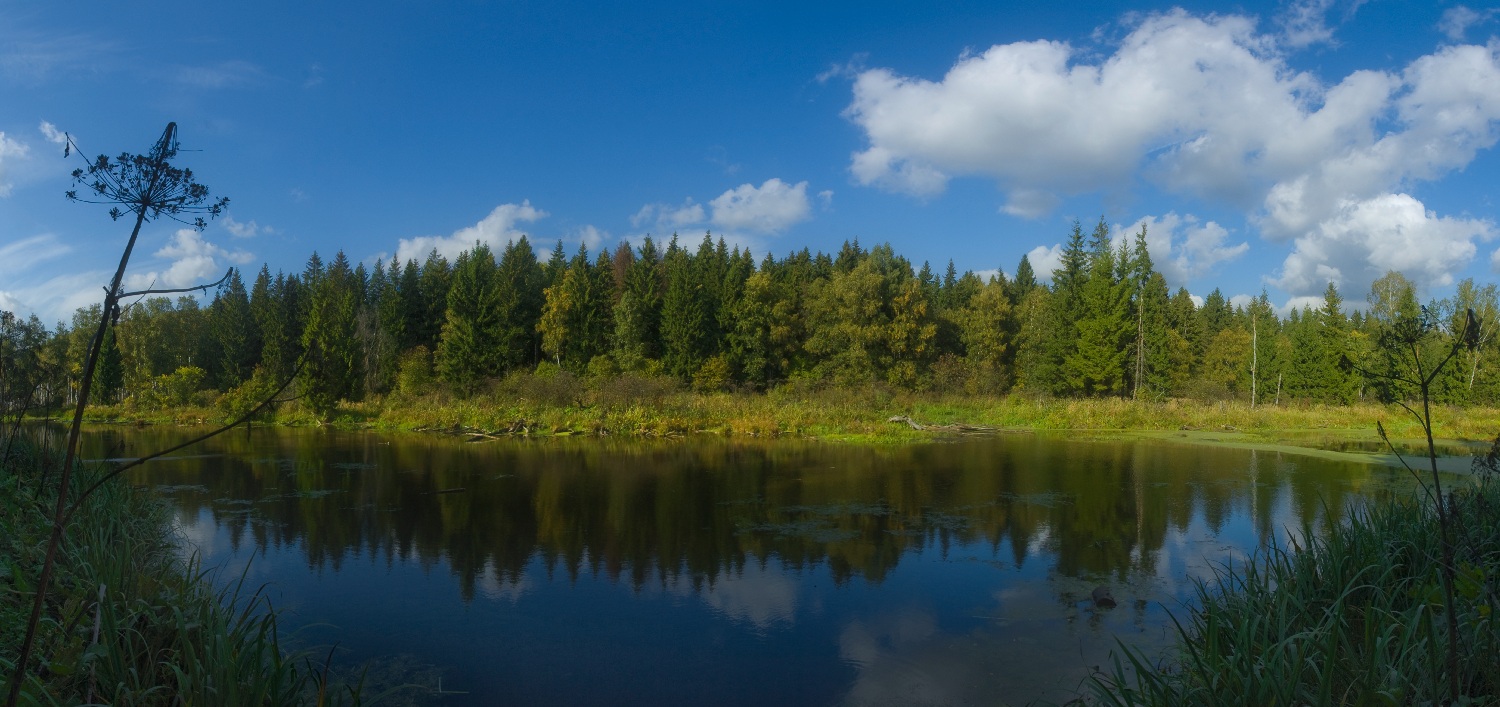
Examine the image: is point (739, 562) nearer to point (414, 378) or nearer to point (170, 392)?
point (414, 378)

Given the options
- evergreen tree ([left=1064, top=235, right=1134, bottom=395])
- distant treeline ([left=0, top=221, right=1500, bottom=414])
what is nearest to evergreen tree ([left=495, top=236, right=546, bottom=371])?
distant treeline ([left=0, top=221, right=1500, bottom=414])

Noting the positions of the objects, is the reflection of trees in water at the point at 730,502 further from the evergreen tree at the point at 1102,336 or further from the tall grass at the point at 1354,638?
the evergreen tree at the point at 1102,336

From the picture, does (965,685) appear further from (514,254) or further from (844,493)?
(514,254)

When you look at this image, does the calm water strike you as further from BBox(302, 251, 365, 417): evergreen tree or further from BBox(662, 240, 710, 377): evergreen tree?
BBox(662, 240, 710, 377): evergreen tree

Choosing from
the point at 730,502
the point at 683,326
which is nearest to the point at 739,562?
the point at 730,502

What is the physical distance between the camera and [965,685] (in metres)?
5.91

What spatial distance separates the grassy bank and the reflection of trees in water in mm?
4366

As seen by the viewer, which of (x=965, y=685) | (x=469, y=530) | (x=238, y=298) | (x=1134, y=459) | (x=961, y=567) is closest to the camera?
(x=965, y=685)

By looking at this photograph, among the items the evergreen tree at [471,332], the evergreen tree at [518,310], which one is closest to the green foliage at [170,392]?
the evergreen tree at [471,332]

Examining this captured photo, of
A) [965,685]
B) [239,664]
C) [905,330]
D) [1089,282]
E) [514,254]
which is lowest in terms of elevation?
[965,685]

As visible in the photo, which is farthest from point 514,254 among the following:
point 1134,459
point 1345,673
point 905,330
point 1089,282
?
point 1345,673

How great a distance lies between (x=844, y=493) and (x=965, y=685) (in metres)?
8.11

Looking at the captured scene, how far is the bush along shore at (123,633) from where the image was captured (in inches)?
155

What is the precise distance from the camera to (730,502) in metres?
13.1
